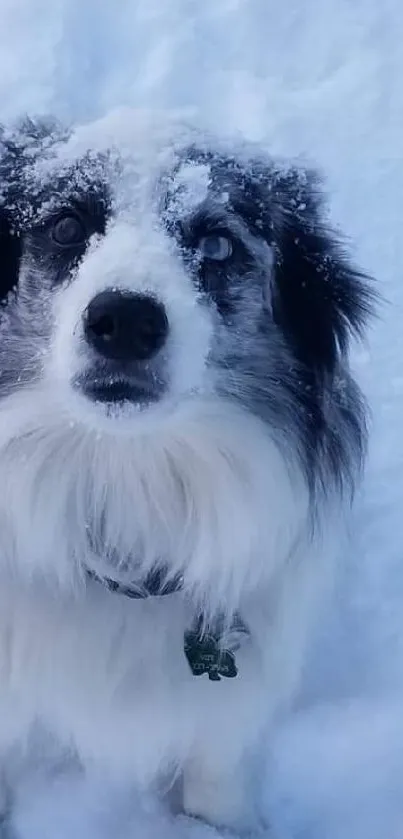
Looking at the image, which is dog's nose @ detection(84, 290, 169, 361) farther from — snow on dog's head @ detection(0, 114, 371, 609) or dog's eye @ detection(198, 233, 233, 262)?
dog's eye @ detection(198, 233, 233, 262)

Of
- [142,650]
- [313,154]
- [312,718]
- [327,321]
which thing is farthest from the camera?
[313,154]

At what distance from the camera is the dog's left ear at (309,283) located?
84.7 inches

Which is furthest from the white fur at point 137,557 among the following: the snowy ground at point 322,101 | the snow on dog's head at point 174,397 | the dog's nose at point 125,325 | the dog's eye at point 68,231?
the snowy ground at point 322,101

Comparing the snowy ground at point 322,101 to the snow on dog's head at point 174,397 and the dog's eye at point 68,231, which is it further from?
the dog's eye at point 68,231

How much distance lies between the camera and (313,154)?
12.4 feet

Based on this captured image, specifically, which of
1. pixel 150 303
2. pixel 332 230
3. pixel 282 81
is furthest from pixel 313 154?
pixel 150 303

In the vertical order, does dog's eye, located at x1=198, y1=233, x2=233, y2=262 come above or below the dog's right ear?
above

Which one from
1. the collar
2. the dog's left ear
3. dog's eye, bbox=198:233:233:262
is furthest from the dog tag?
dog's eye, bbox=198:233:233:262

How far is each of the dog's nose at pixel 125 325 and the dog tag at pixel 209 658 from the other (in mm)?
657

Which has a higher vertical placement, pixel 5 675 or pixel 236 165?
pixel 236 165

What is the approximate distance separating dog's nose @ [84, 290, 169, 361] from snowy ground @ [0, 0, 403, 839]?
1.36 meters

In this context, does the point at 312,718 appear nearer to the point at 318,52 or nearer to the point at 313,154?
the point at 313,154

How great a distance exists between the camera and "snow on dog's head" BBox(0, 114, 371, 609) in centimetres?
190

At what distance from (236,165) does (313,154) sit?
1764mm
